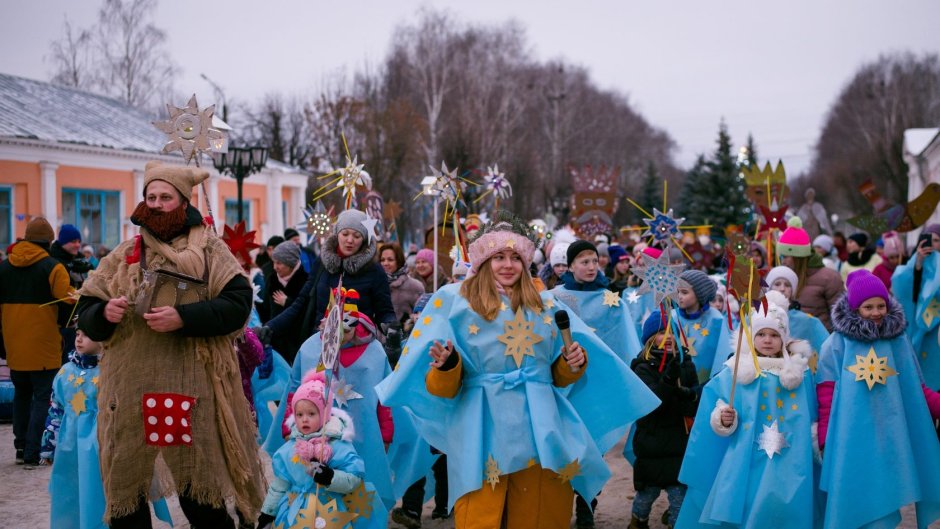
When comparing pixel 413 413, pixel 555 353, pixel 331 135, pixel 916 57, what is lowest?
pixel 413 413

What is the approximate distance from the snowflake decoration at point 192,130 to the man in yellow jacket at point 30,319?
140 inches

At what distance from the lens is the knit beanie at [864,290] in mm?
6055

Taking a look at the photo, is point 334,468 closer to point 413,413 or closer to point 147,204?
point 413,413

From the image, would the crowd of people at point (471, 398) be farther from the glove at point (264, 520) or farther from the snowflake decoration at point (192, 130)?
the snowflake decoration at point (192, 130)

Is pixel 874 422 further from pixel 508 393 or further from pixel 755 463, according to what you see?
pixel 508 393

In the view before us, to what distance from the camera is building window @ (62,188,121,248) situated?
82.0 ft

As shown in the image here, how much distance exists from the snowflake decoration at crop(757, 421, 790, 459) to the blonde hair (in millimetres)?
1755

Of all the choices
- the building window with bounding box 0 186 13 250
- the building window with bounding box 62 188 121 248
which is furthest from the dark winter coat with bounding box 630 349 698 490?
the building window with bounding box 62 188 121 248

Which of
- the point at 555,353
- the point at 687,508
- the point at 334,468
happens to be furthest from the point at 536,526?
the point at 687,508

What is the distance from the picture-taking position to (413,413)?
5.38 m

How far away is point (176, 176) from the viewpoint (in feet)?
16.6

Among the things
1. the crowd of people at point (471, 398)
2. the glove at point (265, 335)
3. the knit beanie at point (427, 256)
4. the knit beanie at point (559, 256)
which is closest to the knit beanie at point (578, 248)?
the crowd of people at point (471, 398)

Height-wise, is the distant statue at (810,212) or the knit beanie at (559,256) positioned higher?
the distant statue at (810,212)

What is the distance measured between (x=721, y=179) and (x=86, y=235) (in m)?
34.8
